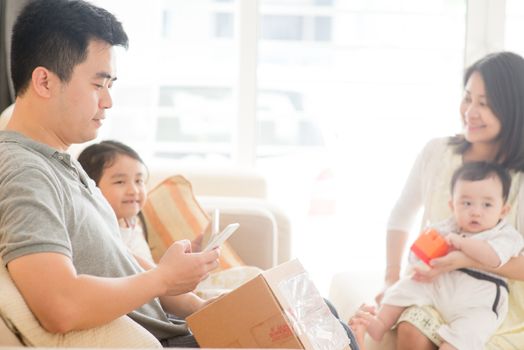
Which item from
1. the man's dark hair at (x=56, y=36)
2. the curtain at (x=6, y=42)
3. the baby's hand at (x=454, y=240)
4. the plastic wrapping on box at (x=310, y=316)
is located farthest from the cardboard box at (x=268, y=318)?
the curtain at (x=6, y=42)

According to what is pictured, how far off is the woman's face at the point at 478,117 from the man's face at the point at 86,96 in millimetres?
1286

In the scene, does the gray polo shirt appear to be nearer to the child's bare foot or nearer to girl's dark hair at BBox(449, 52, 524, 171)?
the child's bare foot

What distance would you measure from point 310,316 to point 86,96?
66cm

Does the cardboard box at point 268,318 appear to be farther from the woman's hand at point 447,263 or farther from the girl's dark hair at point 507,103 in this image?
the girl's dark hair at point 507,103

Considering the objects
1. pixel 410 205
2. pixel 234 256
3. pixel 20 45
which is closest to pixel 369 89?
pixel 410 205

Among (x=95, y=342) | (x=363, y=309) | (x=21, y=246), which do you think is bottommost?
(x=363, y=309)

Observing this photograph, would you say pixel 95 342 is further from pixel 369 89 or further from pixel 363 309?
pixel 369 89

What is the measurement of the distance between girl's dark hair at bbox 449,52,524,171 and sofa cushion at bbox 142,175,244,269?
935mm

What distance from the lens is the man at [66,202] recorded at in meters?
1.41

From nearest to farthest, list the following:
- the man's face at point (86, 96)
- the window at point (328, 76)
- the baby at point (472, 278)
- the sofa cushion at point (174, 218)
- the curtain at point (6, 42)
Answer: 1. the man's face at point (86, 96)
2. the baby at point (472, 278)
3. the sofa cushion at point (174, 218)
4. the curtain at point (6, 42)
5. the window at point (328, 76)

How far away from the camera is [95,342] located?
148 cm

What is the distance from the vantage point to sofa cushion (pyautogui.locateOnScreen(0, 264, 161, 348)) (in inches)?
55.2

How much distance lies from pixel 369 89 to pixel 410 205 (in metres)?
1.53

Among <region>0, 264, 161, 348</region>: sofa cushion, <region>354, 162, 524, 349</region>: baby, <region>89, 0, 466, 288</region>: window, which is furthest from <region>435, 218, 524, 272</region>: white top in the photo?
<region>89, 0, 466, 288</region>: window
